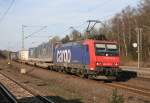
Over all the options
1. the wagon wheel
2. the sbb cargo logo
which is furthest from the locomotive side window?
the sbb cargo logo

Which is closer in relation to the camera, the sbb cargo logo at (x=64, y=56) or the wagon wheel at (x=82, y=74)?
the wagon wheel at (x=82, y=74)

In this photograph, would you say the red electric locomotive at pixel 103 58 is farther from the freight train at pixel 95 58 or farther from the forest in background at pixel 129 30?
the forest in background at pixel 129 30

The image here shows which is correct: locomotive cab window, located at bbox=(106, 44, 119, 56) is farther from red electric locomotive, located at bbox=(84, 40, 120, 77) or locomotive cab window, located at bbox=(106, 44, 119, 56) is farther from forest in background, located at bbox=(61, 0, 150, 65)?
forest in background, located at bbox=(61, 0, 150, 65)

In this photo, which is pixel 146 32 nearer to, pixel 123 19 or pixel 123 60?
pixel 123 60

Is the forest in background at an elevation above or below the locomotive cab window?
above

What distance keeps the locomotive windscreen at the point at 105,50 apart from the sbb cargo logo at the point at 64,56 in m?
6.53

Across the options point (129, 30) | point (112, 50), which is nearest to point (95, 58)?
point (112, 50)

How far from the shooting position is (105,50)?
2764cm

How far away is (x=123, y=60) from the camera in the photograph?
247 ft

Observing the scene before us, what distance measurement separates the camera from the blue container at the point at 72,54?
28.6 metres

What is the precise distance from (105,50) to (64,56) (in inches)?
359

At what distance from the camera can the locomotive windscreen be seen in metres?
27.5

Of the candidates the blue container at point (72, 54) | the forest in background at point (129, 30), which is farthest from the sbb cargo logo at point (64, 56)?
the forest in background at point (129, 30)

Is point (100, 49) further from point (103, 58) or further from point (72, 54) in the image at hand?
point (72, 54)
